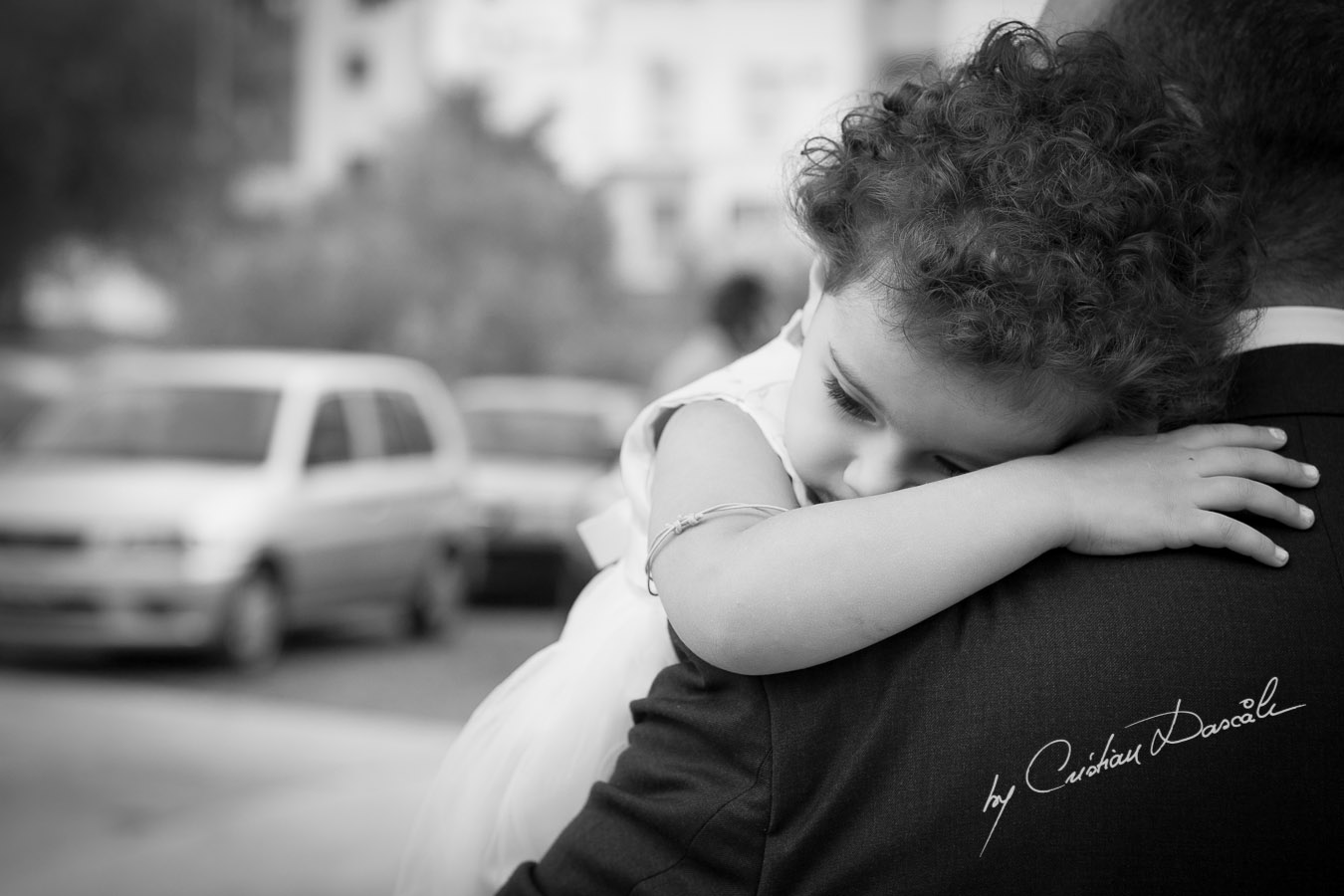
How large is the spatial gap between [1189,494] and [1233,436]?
10 centimetres

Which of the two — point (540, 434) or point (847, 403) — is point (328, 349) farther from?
point (847, 403)

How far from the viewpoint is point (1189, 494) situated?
1274mm

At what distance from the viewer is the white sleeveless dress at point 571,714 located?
1.60 meters

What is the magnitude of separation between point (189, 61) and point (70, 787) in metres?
16.9

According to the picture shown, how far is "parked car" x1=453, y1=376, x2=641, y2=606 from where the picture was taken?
11.5 meters

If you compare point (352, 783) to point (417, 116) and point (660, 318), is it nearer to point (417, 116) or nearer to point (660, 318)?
point (660, 318)

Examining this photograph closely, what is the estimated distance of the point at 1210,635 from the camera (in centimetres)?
118

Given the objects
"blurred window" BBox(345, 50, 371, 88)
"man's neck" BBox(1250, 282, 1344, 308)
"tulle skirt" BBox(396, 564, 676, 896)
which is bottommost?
"blurred window" BBox(345, 50, 371, 88)

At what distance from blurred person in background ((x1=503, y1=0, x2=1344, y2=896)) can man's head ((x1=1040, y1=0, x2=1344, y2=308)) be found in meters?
0.27

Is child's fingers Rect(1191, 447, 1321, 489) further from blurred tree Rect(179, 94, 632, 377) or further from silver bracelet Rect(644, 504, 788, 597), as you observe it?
blurred tree Rect(179, 94, 632, 377)

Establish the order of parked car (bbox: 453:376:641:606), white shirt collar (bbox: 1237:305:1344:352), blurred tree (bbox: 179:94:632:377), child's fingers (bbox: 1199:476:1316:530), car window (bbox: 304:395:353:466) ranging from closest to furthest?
child's fingers (bbox: 1199:476:1316:530) → white shirt collar (bbox: 1237:305:1344:352) → car window (bbox: 304:395:353:466) → parked car (bbox: 453:376:641:606) → blurred tree (bbox: 179:94:632:377)

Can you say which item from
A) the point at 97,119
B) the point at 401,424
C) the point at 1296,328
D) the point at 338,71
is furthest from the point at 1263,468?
the point at 338,71
